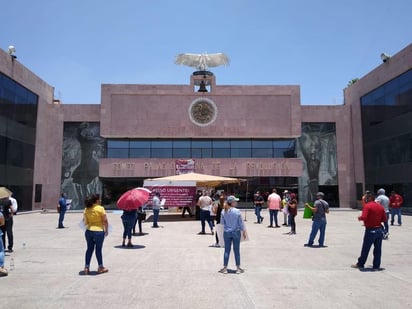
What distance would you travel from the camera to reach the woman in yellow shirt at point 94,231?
8.17 m

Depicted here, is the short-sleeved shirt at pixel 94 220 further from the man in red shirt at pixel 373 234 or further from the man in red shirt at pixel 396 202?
the man in red shirt at pixel 396 202

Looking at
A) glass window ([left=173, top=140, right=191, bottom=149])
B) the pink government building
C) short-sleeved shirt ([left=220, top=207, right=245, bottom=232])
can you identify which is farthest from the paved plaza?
glass window ([left=173, top=140, right=191, bottom=149])

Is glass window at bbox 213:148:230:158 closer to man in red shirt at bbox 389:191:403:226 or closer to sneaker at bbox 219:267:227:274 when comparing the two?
man in red shirt at bbox 389:191:403:226

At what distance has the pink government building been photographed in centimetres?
3650

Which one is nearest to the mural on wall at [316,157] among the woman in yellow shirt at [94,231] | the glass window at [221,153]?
the glass window at [221,153]

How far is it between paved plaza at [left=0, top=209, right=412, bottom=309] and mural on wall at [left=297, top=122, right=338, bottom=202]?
26.0 m

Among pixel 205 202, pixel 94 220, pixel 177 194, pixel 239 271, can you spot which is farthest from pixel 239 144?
pixel 94 220

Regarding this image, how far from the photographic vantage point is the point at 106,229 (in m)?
8.43

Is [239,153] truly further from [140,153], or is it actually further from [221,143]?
[140,153]

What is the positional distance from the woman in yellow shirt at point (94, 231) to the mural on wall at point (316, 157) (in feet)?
105

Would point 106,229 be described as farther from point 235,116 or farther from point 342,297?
point 235,116

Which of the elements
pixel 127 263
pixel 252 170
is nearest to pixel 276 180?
pixel 252 170

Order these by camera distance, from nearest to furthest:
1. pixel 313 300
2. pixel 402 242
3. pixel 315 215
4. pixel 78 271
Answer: pixel 313 300, pixel 78 271, pixel 315 215, pixel 402 242

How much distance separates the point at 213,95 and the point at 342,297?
106 feet
